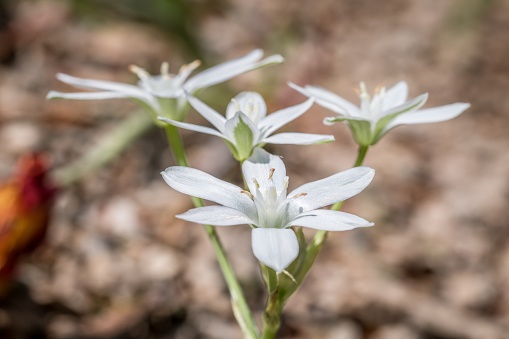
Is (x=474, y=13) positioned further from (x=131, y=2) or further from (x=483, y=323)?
(x=483, y=323)

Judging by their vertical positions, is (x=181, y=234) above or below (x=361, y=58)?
below

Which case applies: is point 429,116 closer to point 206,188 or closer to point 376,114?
point 376,114

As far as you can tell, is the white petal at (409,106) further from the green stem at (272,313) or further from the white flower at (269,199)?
the green stem at (272,313)

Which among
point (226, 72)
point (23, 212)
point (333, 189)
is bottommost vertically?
point (333, 189)

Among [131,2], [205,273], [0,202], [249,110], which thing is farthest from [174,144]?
[131,2]

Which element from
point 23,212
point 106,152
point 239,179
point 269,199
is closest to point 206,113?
point 269,199

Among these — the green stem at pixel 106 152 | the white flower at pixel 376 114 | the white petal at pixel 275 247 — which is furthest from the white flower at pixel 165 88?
the green stem at pixel 106 152
